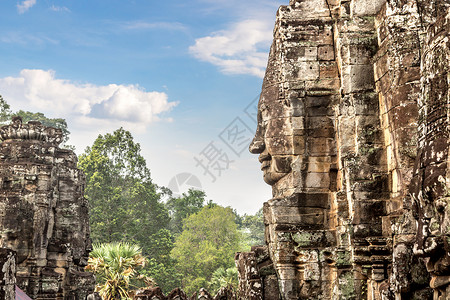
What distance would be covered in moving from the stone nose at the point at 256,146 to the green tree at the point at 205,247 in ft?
75.0

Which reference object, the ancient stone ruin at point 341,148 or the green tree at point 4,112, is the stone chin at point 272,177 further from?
the green tree at point 4,112

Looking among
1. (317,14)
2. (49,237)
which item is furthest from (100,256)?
(317,14)

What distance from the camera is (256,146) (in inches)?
393

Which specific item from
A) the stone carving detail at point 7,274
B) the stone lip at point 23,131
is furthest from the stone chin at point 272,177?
the stone carving detail at point 7,274

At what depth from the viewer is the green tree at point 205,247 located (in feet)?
109

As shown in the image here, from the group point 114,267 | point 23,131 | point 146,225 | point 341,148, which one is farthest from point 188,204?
point 341,148

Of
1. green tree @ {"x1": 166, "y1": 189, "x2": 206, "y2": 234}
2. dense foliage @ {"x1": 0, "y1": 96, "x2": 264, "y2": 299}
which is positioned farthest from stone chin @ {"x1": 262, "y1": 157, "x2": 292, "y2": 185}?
green tree @ {"x1": 166, "y1": 189, "x2": 206, "y2": 234}

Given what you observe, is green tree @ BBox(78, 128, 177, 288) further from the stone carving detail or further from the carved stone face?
the stone carving detail

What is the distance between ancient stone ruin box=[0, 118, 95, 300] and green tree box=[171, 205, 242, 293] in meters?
20.9

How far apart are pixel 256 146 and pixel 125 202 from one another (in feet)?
72.8

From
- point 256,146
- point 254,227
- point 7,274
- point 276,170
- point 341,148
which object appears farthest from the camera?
point 254,227

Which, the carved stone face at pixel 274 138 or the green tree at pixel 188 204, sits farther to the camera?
Answer: the green tree at pixel 188 204

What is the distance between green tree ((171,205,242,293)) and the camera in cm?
3334

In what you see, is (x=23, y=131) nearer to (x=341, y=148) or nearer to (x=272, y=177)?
(x=272, y=177)
